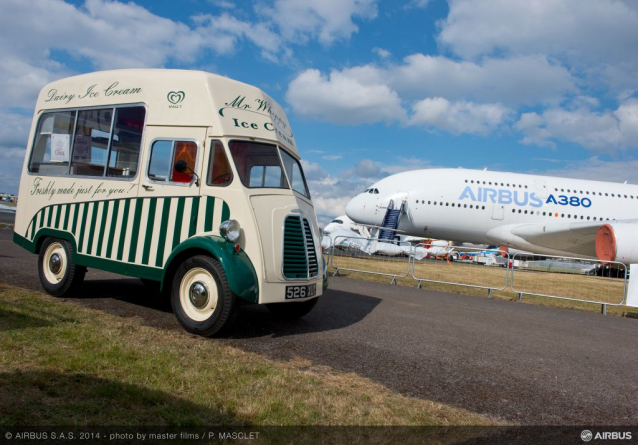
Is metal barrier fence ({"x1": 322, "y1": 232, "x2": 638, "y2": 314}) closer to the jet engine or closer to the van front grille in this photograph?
the van front grille

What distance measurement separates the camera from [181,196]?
224 inches

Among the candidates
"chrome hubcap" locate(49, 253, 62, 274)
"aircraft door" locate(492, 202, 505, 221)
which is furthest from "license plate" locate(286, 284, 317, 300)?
"aircraft door" locate(492, 202, 505, 221)

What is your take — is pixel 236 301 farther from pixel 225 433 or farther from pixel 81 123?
pixel 81 123

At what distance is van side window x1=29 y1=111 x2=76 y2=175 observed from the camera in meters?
6.95

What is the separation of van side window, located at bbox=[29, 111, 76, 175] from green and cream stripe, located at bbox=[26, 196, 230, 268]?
0.69 meters

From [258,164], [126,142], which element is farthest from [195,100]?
[126,142]

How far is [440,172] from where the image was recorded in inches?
1011

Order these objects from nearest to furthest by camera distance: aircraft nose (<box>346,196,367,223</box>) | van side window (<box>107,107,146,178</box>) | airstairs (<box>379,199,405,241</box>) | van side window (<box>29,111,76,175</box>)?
van side window (<box>107,107,146,178</box>), van side window (<box>29,111,76,175</box>), airstairs (<box>379,199,405,241</box>), aircraft nose (<box>346,196,367,223</box>)

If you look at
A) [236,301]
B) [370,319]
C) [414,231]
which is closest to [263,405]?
[236,301]

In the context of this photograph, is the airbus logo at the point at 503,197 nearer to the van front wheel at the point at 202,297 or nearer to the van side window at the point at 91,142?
the van side window at the point at 91,142

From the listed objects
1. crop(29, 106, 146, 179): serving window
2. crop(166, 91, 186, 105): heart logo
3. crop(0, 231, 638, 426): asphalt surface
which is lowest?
crop(0, 231, 638, 426): asphalt surface

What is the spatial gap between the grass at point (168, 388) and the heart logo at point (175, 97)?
2931 mm

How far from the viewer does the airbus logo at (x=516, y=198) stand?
79.7ft

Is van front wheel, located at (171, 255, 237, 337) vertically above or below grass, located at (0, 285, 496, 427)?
above
